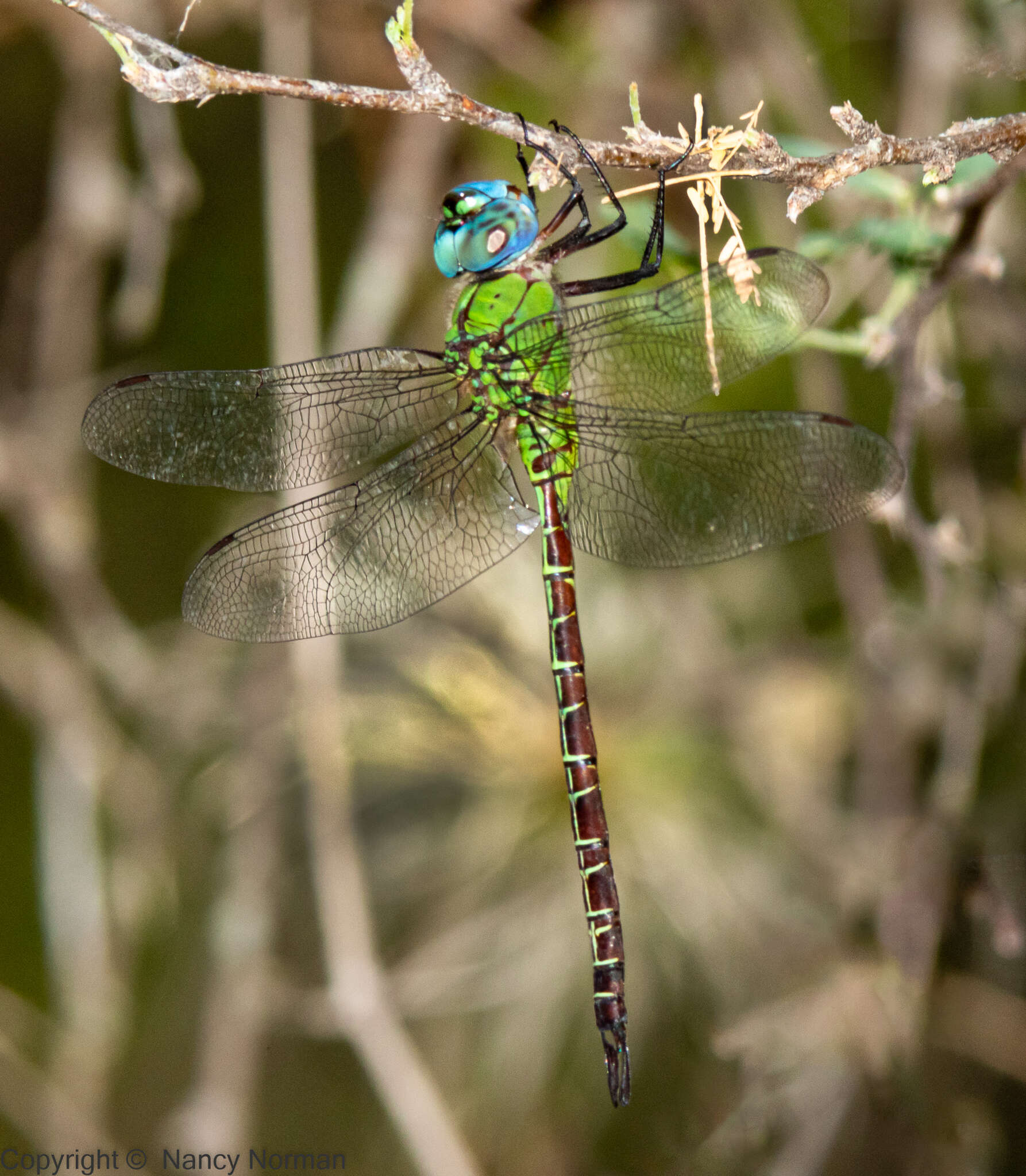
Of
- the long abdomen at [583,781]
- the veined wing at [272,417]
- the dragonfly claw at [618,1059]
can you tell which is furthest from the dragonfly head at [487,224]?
the dragonfly claw at [618,1059]

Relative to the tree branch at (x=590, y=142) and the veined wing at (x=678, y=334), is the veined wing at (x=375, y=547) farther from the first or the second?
the tree branch at (x=590, y=142)

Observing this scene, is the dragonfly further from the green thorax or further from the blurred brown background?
the blurred brown background

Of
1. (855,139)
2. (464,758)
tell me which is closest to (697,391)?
(855,139)

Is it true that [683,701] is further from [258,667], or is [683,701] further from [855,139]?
[855,139]

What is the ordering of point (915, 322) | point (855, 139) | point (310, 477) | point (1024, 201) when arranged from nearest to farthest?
point (855, 139)
point (915, 322)
point (310, 477)
point (1024, 201)

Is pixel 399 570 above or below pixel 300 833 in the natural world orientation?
above

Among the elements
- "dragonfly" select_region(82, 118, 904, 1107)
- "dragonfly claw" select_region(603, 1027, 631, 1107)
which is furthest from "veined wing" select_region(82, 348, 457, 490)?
"dragonfly claw" select_region(603, 1027, 631, 1107)
